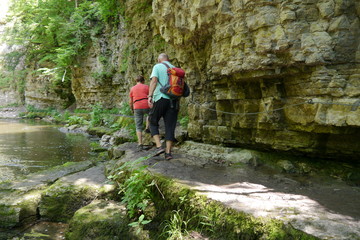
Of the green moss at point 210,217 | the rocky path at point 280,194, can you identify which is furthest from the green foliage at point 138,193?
the rocky path at point 280,194

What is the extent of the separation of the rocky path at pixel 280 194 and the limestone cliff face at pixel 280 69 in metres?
0.77

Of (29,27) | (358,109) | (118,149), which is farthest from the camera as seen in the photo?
(29,27)

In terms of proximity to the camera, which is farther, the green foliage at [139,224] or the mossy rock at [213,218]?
the green foliage at [139,224]

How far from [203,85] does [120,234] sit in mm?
4162

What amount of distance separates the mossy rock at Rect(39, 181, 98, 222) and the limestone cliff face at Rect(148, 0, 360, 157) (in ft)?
9.76

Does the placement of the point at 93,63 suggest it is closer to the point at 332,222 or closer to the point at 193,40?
the point at 193,40

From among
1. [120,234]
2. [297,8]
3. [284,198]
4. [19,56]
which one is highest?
[19,56]

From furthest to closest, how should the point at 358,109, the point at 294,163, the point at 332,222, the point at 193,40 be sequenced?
the point at 193,40, the point at 294,163, the point at 358,109, the point at 332,222

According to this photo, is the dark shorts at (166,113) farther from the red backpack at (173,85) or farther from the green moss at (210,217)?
the green moss at (210,217)

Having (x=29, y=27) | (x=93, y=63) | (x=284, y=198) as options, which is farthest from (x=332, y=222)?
(x=29, y=27)

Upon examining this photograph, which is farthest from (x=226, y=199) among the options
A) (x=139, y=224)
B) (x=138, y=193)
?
(x=138, y=193)

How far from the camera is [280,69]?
401 centimetres

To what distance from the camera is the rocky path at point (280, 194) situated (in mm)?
2223

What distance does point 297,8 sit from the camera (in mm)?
3742
